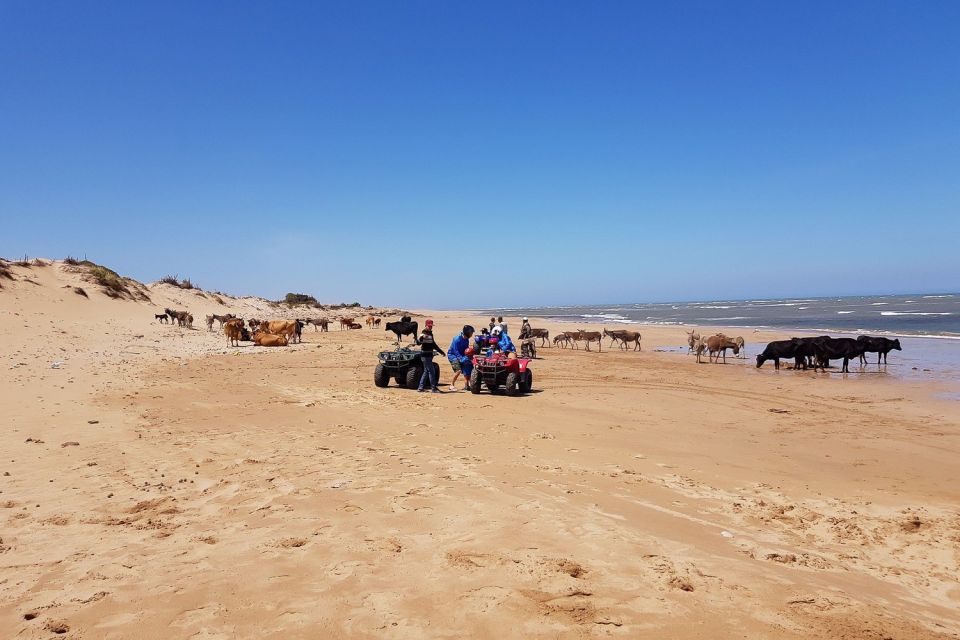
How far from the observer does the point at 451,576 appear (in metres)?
4.06

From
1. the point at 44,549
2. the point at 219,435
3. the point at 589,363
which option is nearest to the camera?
the point at 44,549

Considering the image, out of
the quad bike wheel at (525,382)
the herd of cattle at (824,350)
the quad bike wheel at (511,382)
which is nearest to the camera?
the quad bike wheel at (511,382)

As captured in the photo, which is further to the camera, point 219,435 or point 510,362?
point 510,362

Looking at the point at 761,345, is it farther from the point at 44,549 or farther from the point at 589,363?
the point at 44,549

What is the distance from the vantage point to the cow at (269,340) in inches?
990

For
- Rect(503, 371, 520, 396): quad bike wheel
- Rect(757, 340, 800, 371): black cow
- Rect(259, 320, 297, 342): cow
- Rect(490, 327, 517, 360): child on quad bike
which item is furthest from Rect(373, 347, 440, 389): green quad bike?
Rect(757, 340, 800, 371): black cow

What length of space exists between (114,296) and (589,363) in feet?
96.6

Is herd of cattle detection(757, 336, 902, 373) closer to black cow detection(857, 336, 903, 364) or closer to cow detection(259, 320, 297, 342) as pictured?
black cow detection(857, 336, 903, 364)

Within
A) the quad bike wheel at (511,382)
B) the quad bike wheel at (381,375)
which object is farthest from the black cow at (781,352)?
the quad bike wheel at (381,375)

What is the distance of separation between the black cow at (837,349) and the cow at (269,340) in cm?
2277

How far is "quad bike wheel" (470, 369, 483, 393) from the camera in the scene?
13.6 metres

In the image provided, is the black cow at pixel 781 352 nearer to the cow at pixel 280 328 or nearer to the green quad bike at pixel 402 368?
the green quad bike at pixel 402 368

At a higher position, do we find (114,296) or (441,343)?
(114,296)

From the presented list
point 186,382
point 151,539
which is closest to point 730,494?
point 151,539
